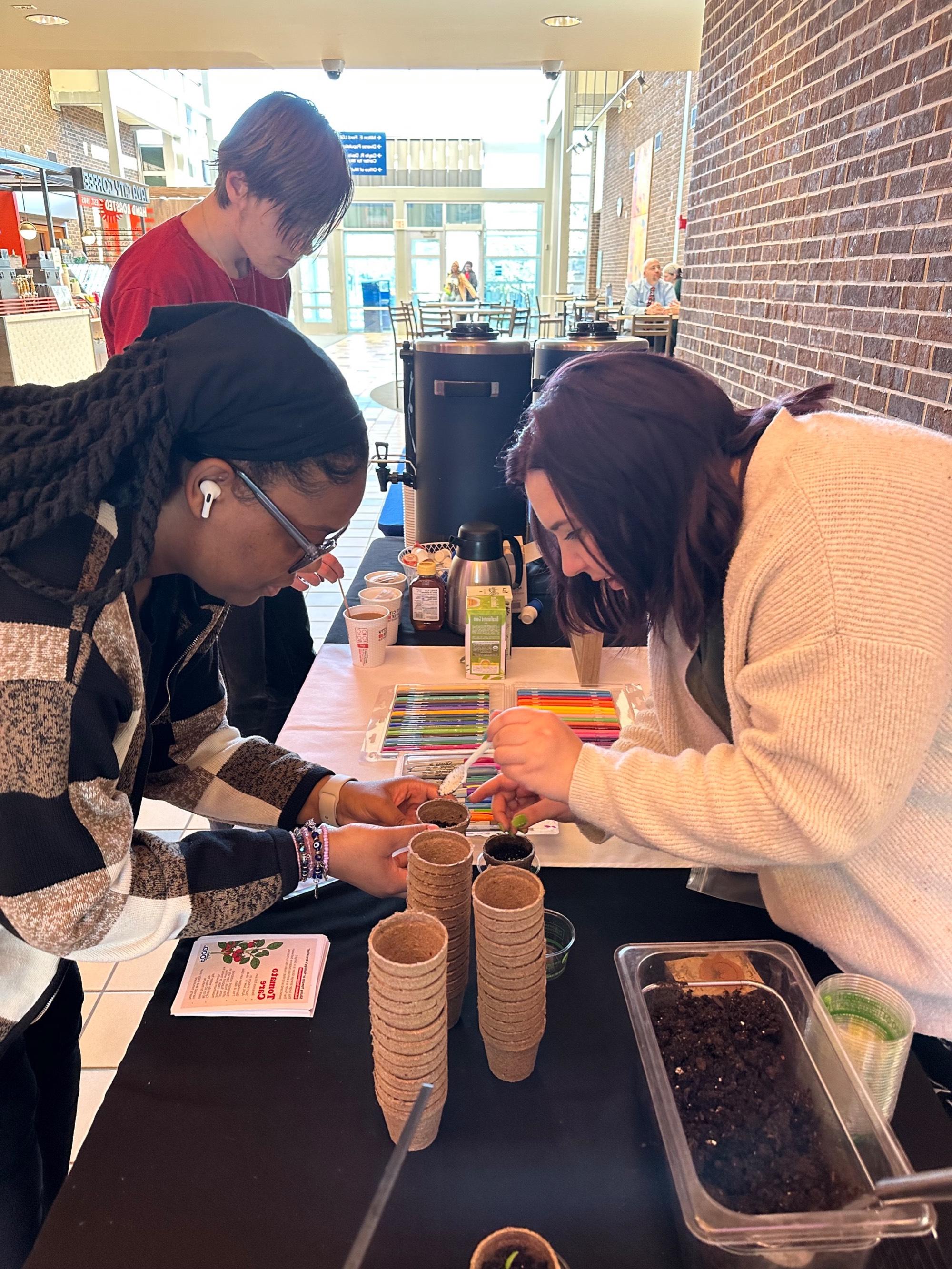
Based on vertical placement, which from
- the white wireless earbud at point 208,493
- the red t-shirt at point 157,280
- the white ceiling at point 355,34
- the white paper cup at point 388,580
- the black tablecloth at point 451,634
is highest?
the white ceiling at point 355,34

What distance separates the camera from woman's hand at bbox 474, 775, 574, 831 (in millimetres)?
1181

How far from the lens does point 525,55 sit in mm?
8039

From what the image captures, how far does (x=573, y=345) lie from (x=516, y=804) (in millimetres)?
1952

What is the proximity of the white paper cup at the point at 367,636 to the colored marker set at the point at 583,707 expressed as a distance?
0.35 m

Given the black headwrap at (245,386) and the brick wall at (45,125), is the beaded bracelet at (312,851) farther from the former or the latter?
the brick wall at (45,125)

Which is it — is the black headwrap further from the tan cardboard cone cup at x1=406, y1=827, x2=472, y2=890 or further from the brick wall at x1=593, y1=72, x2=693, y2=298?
the brick wall at x1=593, y1=72, x2=693, y2=298

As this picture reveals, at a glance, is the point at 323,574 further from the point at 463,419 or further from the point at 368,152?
the point at 368,152

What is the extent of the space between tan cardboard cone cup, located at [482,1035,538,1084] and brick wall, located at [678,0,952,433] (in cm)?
200

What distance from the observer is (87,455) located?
2.60 feet

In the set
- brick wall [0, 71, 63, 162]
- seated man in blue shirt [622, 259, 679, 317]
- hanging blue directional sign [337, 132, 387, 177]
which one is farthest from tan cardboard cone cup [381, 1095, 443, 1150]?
hanging blue directional sign [337, 132, 387, 177]

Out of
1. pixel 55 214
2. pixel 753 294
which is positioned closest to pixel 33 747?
pixel 753 294

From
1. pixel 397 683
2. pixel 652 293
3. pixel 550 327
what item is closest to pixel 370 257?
pixel 550 327

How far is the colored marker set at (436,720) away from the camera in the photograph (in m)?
1.57

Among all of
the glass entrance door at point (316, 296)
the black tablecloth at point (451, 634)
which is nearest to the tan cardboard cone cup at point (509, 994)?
the black tablecloth at point (451, 634)
